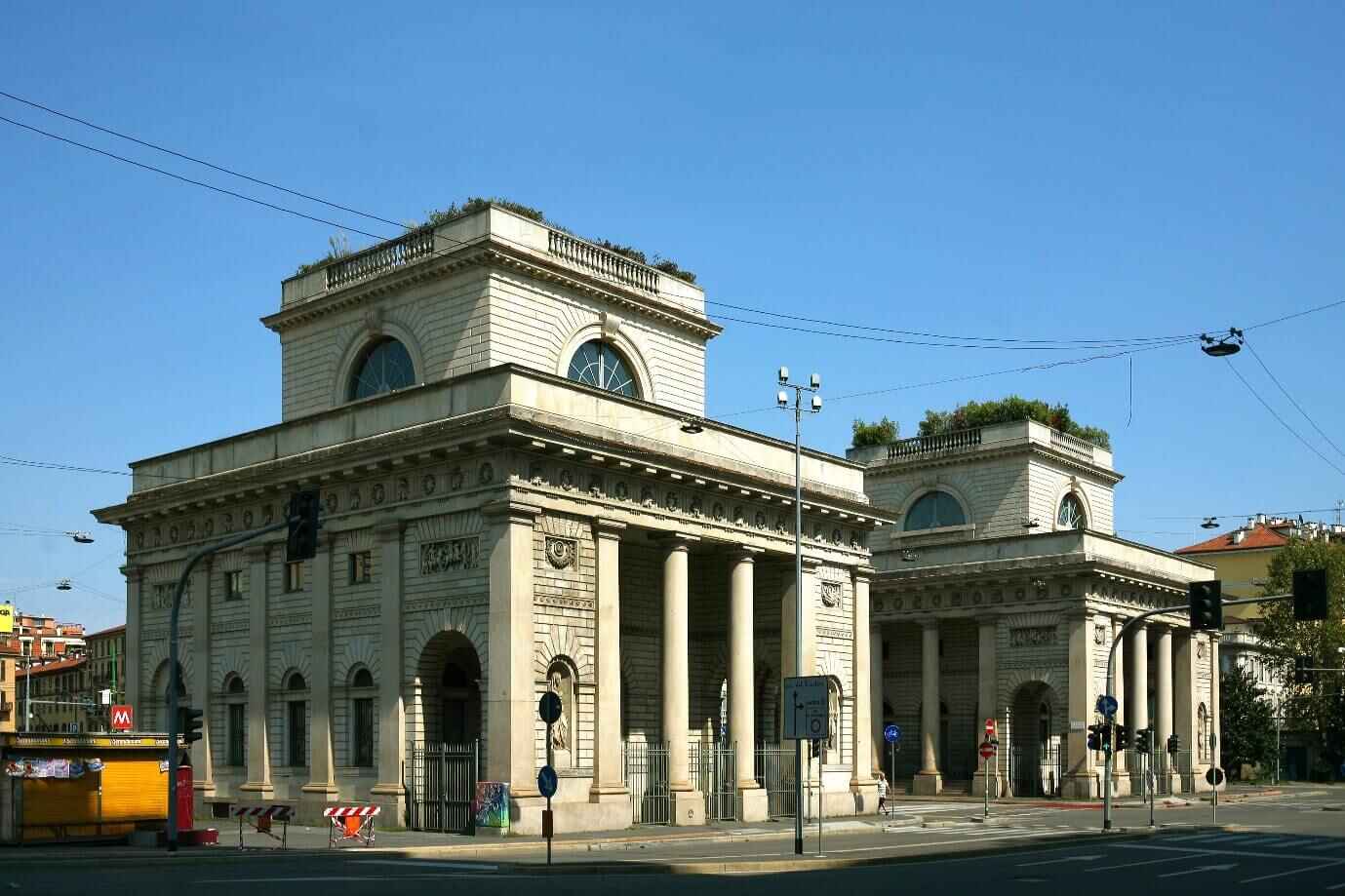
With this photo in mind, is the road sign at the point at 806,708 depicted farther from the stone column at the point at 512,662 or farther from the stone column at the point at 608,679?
the stone column at the point at 608,679

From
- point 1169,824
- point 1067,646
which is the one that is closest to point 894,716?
point 1067,646

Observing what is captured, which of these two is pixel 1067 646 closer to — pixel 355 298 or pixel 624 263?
pixel 624 263

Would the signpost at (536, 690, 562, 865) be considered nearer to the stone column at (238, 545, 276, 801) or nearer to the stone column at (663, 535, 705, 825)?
the stone column at (663, 535, 705, 825)

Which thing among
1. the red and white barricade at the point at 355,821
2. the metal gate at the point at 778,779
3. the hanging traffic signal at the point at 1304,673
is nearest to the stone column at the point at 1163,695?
the hanging traffic signal at the point at 1304,673

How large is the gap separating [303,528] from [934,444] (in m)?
46.2

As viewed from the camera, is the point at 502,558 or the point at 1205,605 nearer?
the point at 502,558

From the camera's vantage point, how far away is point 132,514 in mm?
44469

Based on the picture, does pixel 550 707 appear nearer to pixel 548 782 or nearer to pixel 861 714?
pixel 548 782

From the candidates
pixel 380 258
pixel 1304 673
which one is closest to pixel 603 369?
pixel 380 258

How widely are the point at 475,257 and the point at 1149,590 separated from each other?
36.9 meters

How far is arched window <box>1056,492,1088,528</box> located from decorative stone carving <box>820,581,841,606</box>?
24.5m

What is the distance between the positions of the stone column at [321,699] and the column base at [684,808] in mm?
8130

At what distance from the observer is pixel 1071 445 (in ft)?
224

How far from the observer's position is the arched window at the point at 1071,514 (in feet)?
220
